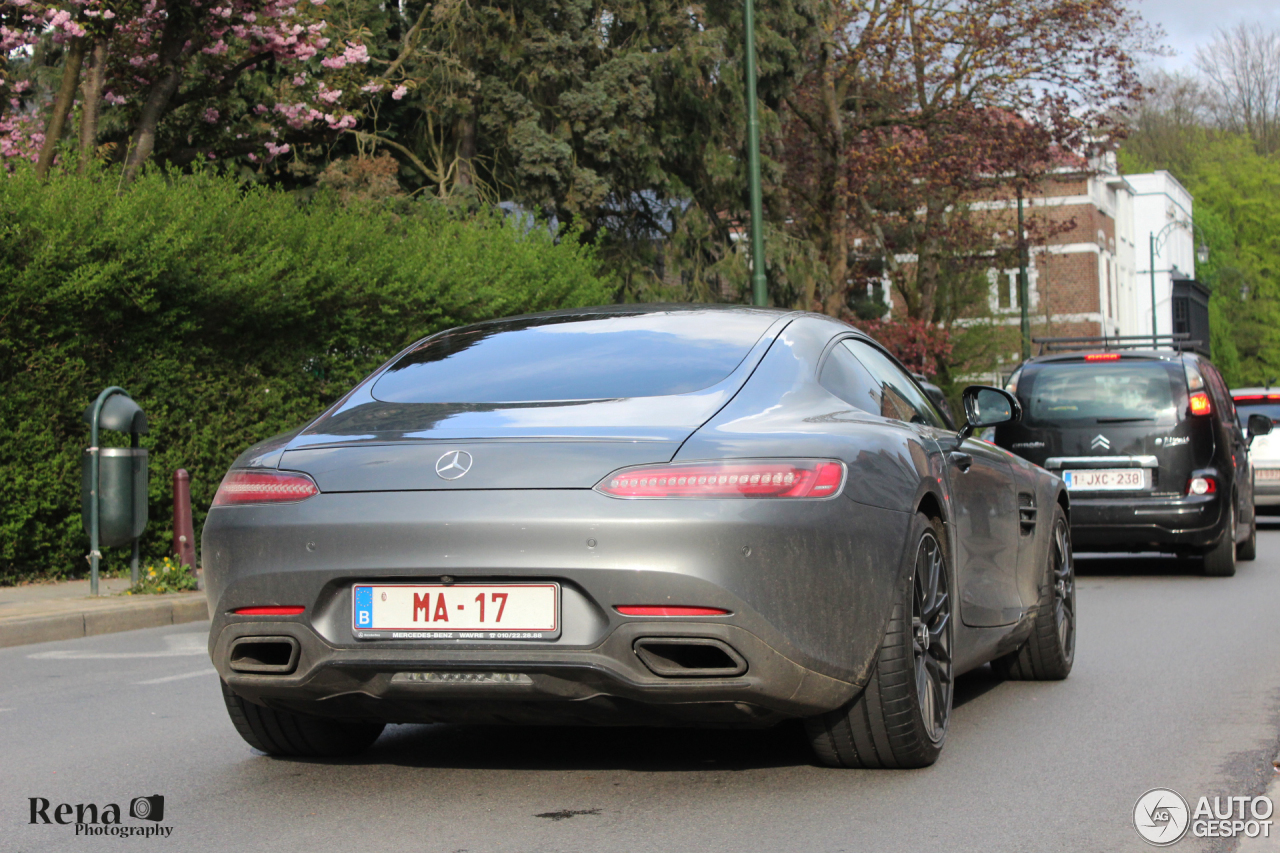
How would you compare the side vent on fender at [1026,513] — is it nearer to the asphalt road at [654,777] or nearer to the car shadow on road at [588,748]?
the asphalt road at [654,777]

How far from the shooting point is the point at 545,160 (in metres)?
23.9

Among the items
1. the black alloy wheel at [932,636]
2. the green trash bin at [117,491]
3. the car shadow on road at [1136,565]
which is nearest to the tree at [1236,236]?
the car shadow on road at [1136,565]

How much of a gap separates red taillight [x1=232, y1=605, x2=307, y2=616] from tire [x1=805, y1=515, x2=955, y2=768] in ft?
5.28

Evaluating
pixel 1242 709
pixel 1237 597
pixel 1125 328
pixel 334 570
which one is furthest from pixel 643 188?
pixel 1125 328

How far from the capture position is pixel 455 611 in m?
4.57

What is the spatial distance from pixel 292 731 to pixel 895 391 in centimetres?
247

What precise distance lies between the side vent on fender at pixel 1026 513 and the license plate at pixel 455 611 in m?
2.98

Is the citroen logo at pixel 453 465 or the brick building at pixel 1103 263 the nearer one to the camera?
the citroen logo at pixel 453 465

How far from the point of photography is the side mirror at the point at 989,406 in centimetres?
668

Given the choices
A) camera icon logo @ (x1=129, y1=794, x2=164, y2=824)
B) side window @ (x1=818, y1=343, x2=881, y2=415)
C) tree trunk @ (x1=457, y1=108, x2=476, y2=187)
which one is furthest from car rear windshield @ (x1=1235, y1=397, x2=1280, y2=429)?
camera icon logo @ (x1=129, y1=794, x2=164, y2=824)

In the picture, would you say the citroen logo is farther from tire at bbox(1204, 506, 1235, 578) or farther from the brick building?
the brick building

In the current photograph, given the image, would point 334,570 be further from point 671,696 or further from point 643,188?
point 643,188

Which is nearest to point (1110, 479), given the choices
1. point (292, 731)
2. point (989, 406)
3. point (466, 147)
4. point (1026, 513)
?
point (1026, 513)

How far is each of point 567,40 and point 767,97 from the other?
436cm
